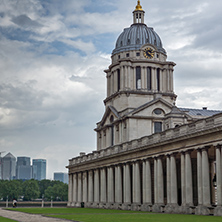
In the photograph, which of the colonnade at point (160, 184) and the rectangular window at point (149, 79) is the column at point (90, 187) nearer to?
the colonnade at point (160, 184)

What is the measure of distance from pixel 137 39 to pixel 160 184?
45.0 m

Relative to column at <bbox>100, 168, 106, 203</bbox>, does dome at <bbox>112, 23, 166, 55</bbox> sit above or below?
above

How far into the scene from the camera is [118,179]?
9094 cm

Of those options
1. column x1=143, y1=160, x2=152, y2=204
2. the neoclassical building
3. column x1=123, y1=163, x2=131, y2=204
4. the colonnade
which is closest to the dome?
the neoclassical building

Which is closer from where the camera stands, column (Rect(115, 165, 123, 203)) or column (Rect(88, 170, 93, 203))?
column (Rect(115, 165, 123, 203))

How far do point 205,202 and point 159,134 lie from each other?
1584 centimetres

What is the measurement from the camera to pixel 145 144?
79.4m

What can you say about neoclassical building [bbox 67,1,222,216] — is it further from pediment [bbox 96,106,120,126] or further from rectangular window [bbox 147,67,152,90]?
rectangular window [bbox 147,67,152,90]

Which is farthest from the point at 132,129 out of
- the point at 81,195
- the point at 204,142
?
the point at 204,142

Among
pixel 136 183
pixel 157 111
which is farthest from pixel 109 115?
pixel 136 183

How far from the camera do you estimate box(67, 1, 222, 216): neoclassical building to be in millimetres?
65688

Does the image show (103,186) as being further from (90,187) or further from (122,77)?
(122,77)

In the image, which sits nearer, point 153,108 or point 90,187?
point 153,108

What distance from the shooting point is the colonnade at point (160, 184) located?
203 feet
